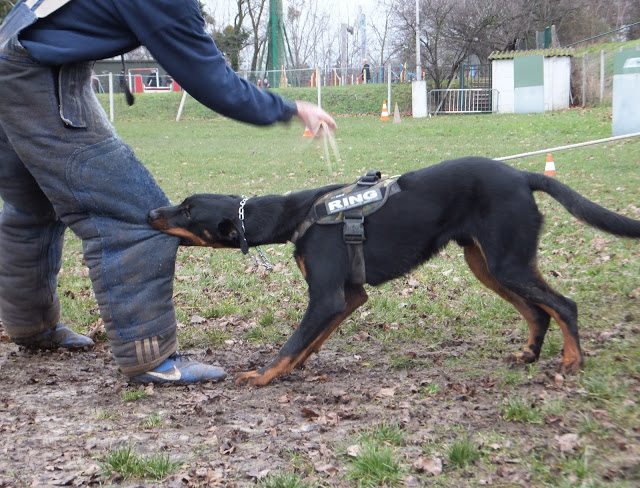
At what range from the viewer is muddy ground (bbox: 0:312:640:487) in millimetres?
2729

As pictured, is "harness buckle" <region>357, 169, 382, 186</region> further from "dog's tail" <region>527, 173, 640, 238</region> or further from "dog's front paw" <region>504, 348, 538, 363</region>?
"dog's front paw" <region>504, 348, 538, 363</region>

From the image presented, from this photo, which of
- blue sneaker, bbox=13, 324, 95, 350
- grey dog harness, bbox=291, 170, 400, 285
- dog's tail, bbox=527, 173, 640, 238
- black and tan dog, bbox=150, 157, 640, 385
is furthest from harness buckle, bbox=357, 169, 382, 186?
blue sneaker, bbox=13, 324, 95, 350

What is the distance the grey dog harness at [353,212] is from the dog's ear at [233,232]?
1.04 ft

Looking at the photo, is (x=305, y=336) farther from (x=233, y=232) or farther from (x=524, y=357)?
(x=524, y=357)

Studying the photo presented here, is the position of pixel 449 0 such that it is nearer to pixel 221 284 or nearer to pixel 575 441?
pixel 221 284

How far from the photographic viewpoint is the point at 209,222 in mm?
4109

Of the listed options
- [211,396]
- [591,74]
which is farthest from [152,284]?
[591,74]

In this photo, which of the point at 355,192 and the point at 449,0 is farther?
the point at 449,0

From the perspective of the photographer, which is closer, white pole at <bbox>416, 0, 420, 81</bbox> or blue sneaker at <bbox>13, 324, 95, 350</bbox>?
blue sneaker at <bbox>13, 324, 95, 350</bbox>

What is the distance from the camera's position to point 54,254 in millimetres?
4273

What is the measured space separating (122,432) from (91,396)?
0.64 meters

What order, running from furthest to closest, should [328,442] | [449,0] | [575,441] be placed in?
[449,0] → [328,442] → [575,441]

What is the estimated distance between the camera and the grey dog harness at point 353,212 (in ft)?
13.2

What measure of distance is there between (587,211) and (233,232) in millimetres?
2108
